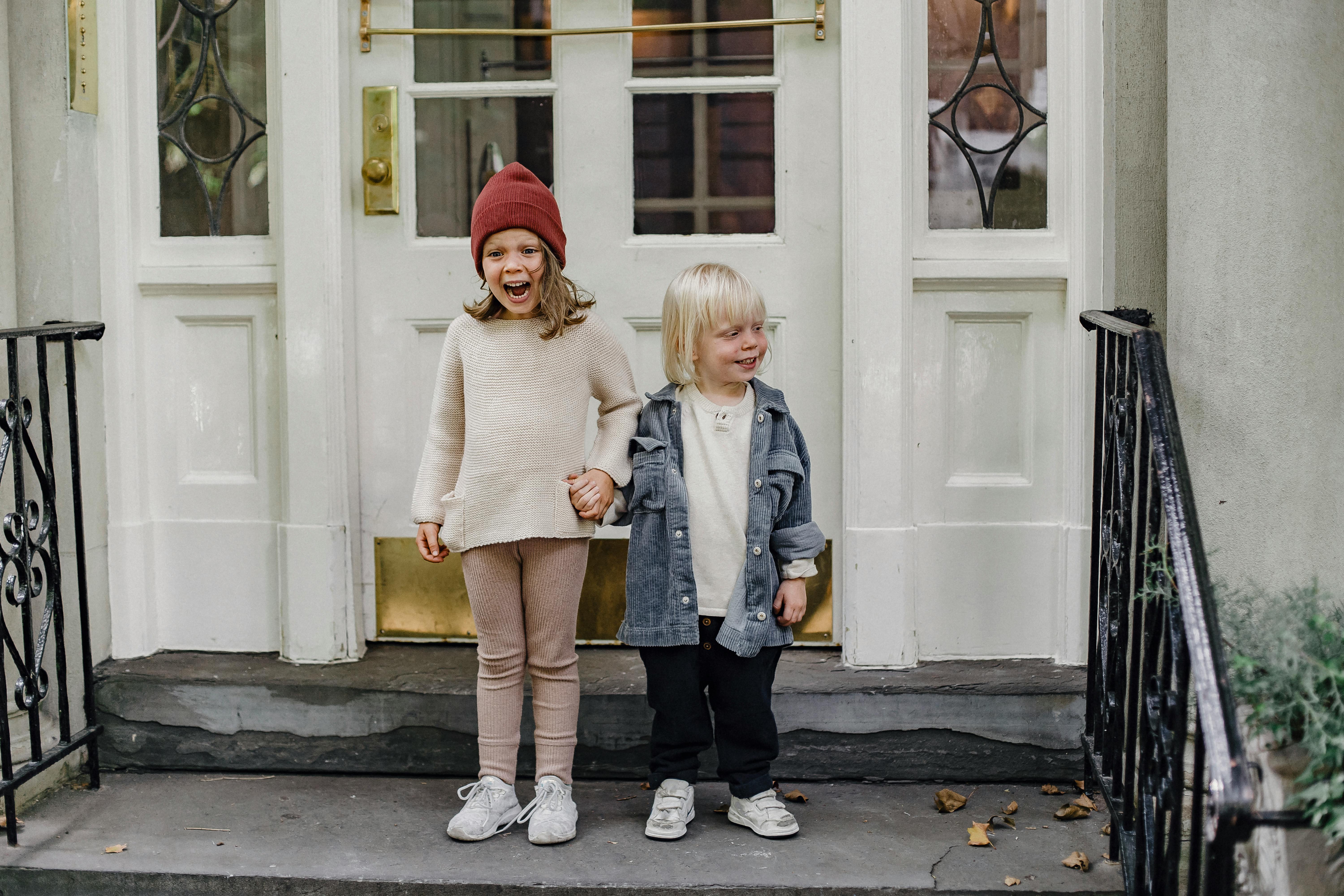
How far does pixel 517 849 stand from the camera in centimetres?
260

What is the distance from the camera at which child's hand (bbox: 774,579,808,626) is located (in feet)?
8.43

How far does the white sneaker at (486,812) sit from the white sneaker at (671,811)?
310mm

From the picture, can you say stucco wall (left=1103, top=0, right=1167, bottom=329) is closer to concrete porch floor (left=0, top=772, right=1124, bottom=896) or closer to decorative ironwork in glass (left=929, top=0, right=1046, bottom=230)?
decorative ironwork in glass (left=929, top=0, right=1046, bottom=230)

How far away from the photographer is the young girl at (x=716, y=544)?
2.54m

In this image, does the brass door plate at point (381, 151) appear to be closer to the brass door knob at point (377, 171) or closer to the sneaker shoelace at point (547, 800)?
the brass door knob at point (377, 171)

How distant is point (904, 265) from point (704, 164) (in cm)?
63

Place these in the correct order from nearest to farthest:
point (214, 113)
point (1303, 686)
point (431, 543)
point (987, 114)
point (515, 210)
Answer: point (1303, 686), point (515, 210), point (431, 543), point (987, 114), point (214, 113)

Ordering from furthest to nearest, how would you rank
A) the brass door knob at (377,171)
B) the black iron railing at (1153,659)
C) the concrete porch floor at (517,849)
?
the brass door knob at (377,171), the concrete porch floor at (517,849), the black iron railing at (1153,659)

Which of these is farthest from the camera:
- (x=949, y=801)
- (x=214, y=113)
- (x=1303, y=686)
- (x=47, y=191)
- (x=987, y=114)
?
(x=214, y=113)

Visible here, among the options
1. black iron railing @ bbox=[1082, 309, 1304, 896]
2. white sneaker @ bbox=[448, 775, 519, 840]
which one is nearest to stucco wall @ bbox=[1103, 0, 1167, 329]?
black iron railing @ bbox=[1082, 309, 1304, 896]

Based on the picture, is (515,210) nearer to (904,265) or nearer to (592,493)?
(592,493)

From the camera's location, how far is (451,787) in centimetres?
300

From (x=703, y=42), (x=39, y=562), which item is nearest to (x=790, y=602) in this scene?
(x=703, y=42)

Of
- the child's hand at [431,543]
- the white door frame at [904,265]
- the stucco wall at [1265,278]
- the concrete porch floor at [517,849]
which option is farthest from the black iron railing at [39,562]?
the stucco wall at [1265,278]
